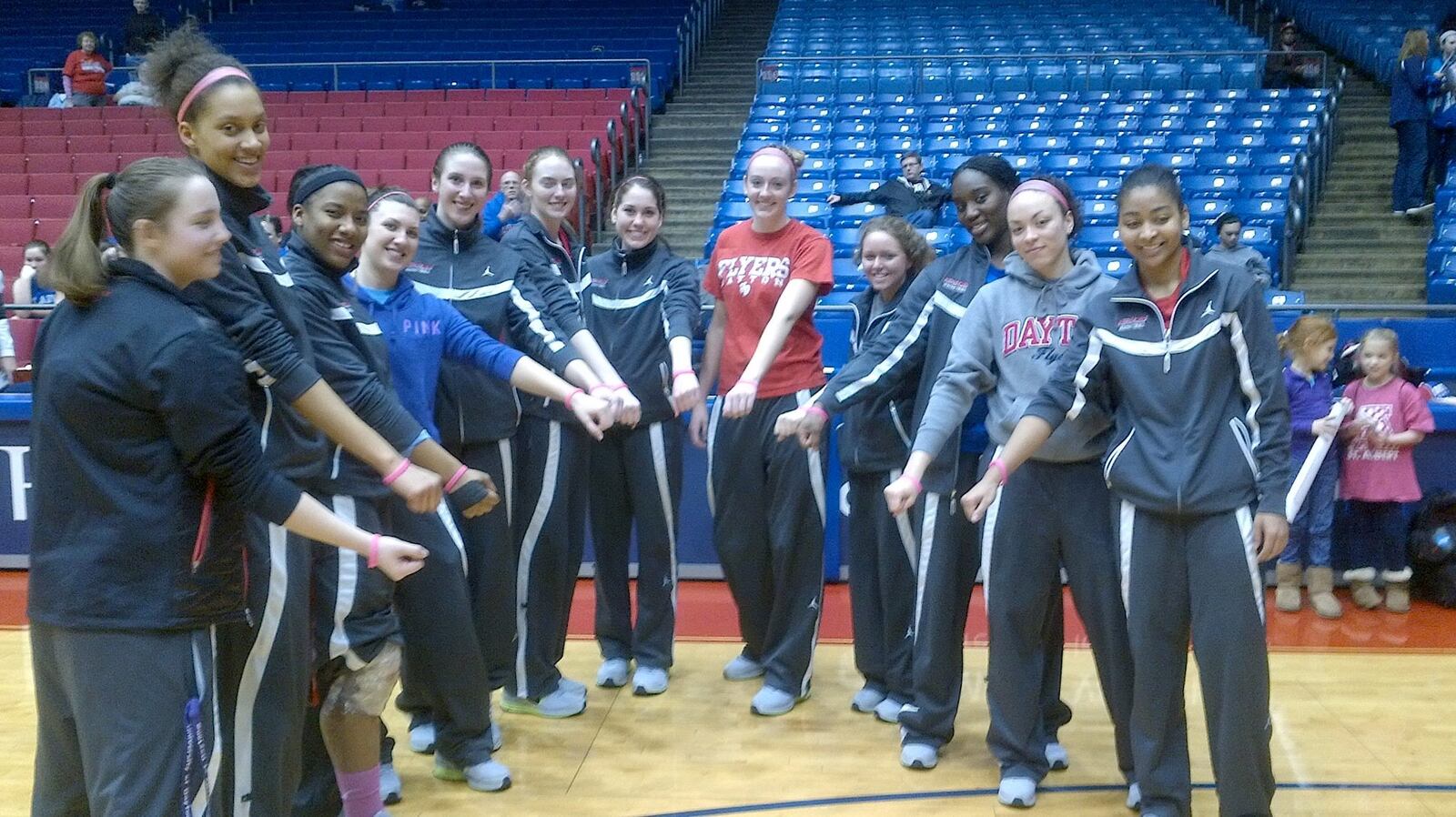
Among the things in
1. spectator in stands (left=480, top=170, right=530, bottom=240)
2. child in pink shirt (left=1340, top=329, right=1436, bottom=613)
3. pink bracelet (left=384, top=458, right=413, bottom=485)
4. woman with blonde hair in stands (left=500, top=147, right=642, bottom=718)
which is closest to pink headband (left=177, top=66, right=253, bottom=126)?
pink bracelet (left=384, top=458, right=413, bottom=485)

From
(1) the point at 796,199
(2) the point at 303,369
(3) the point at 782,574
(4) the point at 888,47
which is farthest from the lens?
(4) the point at 888,47

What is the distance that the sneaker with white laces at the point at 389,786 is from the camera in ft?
11.5

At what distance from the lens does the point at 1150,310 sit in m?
3.08

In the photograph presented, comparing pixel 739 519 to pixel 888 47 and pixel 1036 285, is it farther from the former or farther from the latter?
pixel 888 47

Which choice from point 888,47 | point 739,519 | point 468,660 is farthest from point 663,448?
point 888,47

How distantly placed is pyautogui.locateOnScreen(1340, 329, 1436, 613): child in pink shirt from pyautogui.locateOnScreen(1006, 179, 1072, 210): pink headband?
96.0 inches

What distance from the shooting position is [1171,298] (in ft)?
10.1

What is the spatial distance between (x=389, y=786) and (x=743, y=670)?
1406 millimetres

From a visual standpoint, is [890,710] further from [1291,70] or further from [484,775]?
[1291,70]

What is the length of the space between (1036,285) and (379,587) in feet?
5.87

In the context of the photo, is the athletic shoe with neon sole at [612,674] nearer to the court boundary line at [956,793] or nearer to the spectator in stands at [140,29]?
the court boundary line at [956,793]

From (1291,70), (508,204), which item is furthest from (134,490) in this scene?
(1291,70)

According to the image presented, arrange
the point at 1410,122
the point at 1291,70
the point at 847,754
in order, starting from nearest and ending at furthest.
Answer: the point at 847,754 → the point at 1410,122 → the point at 1291,70

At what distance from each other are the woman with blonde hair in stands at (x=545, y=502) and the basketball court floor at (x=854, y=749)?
4.5 inches
